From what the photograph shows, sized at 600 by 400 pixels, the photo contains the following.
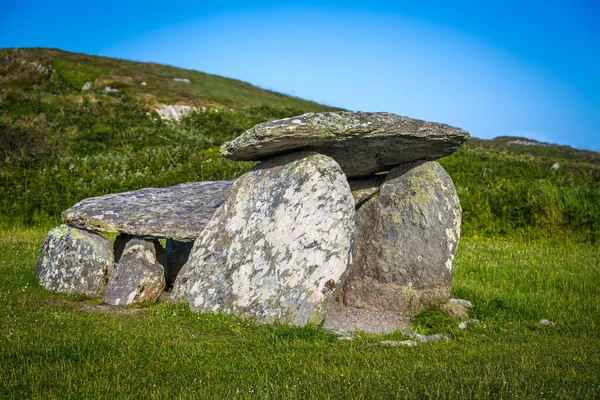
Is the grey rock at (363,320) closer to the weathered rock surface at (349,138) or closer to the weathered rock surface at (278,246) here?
the weathered rock surface at (278,246)

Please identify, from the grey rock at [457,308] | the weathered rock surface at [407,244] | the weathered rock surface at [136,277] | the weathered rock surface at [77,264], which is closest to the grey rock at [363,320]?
the weathered rock surface at [407,244]

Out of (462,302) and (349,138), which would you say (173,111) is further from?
(462,302)

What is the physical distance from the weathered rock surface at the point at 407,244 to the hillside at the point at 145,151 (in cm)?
847

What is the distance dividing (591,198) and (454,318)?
10788 mm

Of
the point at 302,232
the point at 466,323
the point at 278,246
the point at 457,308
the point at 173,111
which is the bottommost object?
the point at 466,323

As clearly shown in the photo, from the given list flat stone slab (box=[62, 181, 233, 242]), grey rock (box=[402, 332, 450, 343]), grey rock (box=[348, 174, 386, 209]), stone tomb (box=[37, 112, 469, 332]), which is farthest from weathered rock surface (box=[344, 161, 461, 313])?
flat stone slab (box=[62, 181, 233, 242])

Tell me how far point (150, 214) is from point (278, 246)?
2701 millimetres

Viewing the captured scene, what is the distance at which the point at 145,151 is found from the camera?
2934 centimetres

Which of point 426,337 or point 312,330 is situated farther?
point 426,337

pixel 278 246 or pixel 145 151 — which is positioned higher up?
pixel 145 151

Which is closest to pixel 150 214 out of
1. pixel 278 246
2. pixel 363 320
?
pixel 278 246

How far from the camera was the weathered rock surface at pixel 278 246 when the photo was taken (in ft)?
27.0

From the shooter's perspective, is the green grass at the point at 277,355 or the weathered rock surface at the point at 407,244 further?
the weathered rock surface at the point at 407,244

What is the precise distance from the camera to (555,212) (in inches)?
674
